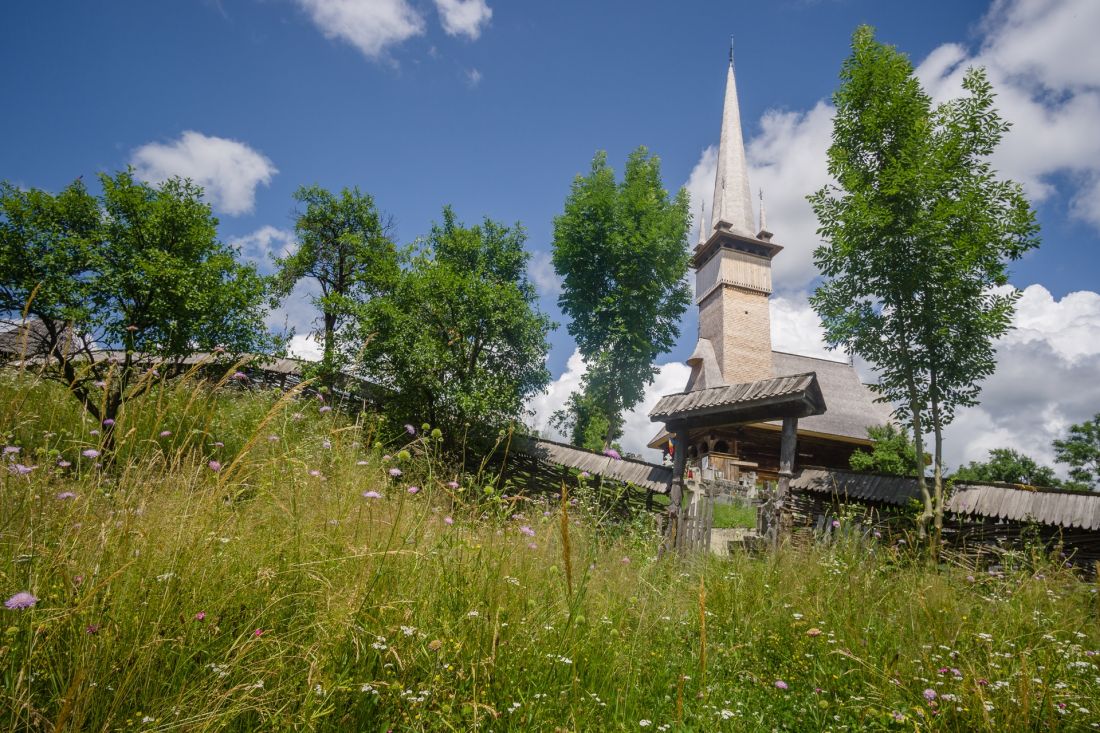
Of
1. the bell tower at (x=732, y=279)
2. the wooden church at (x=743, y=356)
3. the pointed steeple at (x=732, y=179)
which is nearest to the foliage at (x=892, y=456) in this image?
the wooden church at (x=743, y=356)

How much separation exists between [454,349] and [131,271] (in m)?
7.42

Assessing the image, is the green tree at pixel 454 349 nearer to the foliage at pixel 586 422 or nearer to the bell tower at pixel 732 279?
the foliage at pixel 586 422

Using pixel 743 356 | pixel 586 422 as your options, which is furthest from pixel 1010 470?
pixel 586 422

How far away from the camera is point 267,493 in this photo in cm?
254

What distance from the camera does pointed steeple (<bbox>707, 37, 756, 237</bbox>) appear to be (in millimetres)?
29953

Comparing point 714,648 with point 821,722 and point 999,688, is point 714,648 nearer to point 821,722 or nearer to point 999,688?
point 821,722

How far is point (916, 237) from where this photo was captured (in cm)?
904

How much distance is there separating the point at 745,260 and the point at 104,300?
95.3ft

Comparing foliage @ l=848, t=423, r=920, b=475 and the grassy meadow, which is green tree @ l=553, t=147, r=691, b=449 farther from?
the grassy meadow

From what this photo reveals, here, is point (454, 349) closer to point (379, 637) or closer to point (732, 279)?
point (379, 637)

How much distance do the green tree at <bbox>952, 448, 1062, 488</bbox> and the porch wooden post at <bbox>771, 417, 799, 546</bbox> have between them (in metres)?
31.1

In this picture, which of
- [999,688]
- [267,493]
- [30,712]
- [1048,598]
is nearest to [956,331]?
[1048,598]

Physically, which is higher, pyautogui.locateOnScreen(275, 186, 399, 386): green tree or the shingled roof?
pyautogui.locateOnScreen(275, 186, 399, 386): green tree

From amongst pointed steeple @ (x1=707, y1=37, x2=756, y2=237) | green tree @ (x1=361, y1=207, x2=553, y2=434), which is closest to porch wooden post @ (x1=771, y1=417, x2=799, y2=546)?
green tree @ (x1=361, y1=207, x2=553, y2=434)
